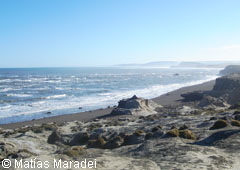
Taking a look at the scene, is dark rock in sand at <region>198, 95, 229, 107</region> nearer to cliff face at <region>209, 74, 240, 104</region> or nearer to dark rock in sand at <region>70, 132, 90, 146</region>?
cliff face at <region>209, 74, 240, 104</region>

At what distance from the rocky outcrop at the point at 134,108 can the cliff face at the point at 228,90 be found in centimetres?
1296

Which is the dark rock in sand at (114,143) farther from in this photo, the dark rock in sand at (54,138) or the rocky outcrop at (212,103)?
the rocky outcrop at (212,103)

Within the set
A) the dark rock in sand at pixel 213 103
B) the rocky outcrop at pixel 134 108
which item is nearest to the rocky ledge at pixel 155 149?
the rocky outcrop at pixel 134 108

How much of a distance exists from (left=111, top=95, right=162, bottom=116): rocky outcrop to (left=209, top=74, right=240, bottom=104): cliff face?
1296 centimetres

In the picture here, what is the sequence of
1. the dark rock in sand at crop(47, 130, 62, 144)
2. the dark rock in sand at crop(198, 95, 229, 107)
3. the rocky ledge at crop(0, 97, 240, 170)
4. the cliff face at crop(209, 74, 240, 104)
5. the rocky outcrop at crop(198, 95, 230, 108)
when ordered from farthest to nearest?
the cliff face at crop(209, 74, 240, 104)
the dark rock in sand at crop(198, 95, 229, 107)
the rocky outcrop at crop(198, 95, 230, 108)
the dark rock in sand at crop(47, 130, 62, 144)
the rocky ledge at crop(0, 97, 240, 170)

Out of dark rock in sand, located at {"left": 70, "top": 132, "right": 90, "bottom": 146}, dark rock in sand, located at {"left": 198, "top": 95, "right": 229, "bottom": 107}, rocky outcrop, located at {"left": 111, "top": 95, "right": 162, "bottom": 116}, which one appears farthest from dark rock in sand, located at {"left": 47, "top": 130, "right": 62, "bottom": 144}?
dark rock in sand, located at {"left": 198, "top": 95, "right": 229, "bottom": 107}

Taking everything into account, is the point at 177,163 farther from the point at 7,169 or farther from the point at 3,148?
the point at 3,148

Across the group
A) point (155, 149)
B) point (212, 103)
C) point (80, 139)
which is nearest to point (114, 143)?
point (80, 139)

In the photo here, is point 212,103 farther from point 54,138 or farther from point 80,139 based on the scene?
point 54,138

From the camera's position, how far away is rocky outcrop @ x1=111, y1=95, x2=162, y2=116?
127ft

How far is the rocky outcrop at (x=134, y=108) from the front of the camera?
38812mm

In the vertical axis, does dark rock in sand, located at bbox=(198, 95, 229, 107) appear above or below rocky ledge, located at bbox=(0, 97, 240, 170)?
below

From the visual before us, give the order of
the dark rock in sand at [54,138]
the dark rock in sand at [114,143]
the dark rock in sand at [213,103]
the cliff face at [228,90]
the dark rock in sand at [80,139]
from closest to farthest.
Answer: the dark rock in sand at [114,143] → the dark rock in sand at [80,139] → the dark rock in sand at [54,138] → the dark rock in sand at [213,103] → the cliff face at [228,90]

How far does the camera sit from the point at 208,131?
1784 centimetres
